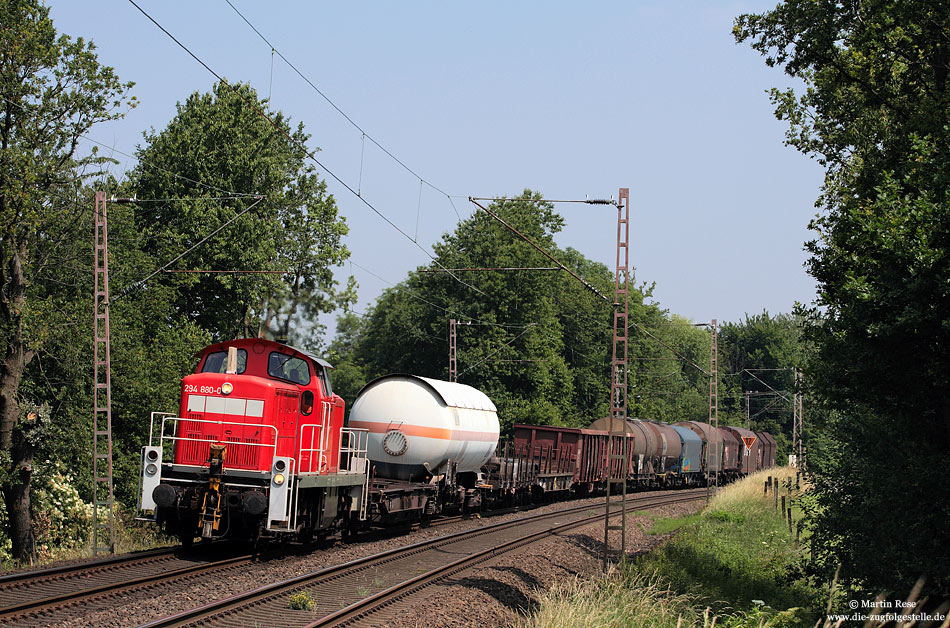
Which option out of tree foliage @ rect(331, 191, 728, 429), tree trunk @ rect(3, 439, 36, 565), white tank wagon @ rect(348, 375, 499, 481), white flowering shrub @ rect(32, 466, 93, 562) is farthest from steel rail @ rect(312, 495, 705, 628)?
tree foliage @ rect(331, 191, 728, 429)

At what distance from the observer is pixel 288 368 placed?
1599cm

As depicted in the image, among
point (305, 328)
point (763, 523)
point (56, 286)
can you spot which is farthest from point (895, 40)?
point (305, 328)

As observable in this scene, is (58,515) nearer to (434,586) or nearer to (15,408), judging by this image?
(15,408)

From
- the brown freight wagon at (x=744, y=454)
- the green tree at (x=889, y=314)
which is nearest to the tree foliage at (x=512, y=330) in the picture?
the brown freight wagon at (x=744, y=454)

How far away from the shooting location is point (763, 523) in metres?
26.2

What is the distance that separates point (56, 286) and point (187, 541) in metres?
16.3

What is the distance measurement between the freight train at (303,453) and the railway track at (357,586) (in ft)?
4.56

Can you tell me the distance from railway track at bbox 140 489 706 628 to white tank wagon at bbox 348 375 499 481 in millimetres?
2063

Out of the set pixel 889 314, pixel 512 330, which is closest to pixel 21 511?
pixel 889 314

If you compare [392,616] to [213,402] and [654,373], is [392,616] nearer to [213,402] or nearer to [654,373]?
[213,402]

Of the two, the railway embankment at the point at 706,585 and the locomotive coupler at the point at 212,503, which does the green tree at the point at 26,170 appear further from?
the railway embankment at the point at 706,585

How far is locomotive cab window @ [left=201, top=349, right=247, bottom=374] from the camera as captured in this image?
1585 centimetres

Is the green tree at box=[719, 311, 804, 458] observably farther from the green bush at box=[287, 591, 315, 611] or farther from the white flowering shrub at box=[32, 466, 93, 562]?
the green bush at box=[287, 591, 315, 611]

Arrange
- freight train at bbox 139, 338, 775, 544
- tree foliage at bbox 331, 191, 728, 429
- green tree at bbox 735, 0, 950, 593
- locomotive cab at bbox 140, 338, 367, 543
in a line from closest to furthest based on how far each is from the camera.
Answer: green tree at bbox 735, 0, 950, 593 < locomotive cab at bbox 140, 338, 367, 543 < freight train at bbox 139, 338, 775, 544 < tree foliage at bbox 331, 191, 728, 429
